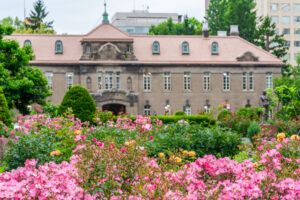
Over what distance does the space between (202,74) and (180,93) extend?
9.40ft

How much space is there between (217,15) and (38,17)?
25.6 meters

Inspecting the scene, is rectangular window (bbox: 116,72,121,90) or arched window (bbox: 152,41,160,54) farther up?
arched window (bbox: 152,41,160,54)

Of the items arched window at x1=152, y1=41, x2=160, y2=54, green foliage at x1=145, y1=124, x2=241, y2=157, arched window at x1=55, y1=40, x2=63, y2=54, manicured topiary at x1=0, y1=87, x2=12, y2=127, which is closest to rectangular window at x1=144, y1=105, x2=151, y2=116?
arched window at x1=152, y1=41, x2=160, y2=54

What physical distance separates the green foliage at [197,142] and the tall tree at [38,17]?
170ft

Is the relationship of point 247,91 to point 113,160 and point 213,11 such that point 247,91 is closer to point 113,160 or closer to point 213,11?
point 213,11

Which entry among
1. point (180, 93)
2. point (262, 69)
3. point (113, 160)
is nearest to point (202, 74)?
point (180, 93)

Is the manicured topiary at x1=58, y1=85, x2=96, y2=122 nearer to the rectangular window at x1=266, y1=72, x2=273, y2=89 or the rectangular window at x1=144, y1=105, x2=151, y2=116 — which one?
the rectangular window at x1=144, y1=105, x2=151, y2=116

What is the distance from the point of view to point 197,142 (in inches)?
464

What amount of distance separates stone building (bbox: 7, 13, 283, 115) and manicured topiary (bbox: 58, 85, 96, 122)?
52.2 feet

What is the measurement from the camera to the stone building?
4053cm

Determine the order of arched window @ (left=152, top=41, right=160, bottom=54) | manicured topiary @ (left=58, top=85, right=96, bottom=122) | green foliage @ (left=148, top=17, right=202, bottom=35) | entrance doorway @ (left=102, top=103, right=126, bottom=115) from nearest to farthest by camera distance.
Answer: manicured topiary @ (left=58, top=85, right=96, bottom=122)
entrance doorway @ (left=102, top=103, right=126, bottom=115)
arched window @ (left=152, top=41, right=160, bottom=54)
green foliage @ (left=148, top=17, right=202, bottom=35)

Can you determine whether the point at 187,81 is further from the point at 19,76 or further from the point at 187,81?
the point at 19,76

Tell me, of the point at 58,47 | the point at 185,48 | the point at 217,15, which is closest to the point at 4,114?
the point at 58,47

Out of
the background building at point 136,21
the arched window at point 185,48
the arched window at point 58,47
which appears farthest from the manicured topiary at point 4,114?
the background building at point 136,21
